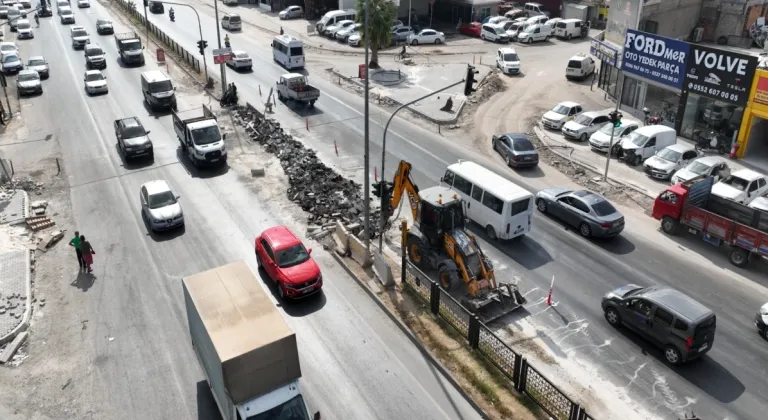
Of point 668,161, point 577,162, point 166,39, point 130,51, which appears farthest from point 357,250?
point 166,39

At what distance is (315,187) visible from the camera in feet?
90.9

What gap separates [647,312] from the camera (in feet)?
58.0

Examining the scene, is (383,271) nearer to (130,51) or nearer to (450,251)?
(450,251)

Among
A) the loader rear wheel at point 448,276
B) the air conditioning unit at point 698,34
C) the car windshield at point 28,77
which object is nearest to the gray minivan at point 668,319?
the loader rear wheel at point 448,276

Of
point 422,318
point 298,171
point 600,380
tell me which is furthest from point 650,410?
A: point 298,171

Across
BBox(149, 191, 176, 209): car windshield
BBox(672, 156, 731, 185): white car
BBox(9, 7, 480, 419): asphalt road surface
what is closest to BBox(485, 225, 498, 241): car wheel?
BBox(9, 7, 480, 419): asphalt road surface

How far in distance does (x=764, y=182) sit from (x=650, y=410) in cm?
1758

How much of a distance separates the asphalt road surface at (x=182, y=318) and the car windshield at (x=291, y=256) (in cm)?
141

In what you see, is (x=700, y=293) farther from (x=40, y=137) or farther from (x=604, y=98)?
(x=40, y=137)

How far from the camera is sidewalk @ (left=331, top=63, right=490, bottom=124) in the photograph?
4022 cm

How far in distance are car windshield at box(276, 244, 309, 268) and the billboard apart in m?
30.4

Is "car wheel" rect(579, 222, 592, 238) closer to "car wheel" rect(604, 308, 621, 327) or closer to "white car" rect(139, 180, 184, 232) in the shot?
"car wheel" rect(604, 308, 621, 327)

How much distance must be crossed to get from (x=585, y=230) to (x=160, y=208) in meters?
17.7

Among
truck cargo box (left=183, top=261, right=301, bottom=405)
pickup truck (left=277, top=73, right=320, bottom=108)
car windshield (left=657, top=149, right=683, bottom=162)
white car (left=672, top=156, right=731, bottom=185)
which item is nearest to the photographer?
truck cargo box (left=183, top=261, right=301, bottom=405)
